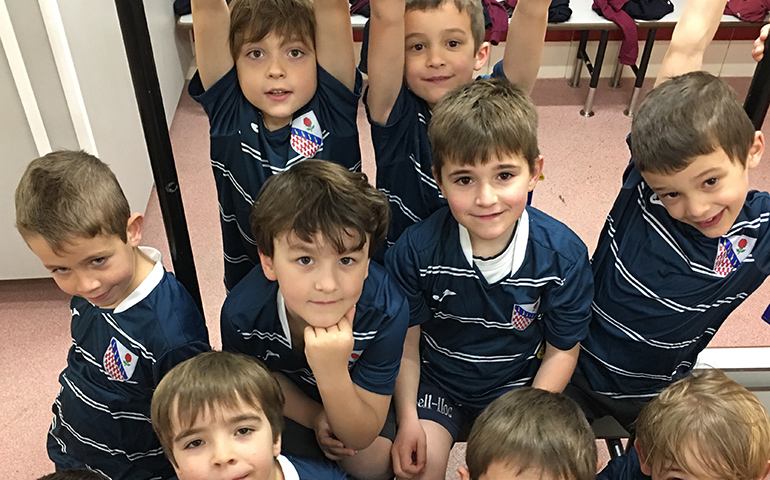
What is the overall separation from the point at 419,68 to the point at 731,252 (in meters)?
0.73

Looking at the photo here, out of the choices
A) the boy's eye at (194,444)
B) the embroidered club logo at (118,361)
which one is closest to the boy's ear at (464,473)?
the boy's eye at (194,444)

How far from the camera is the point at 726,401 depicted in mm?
1166

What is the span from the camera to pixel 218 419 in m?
1.12

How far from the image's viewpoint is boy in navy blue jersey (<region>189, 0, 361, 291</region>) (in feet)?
4.61

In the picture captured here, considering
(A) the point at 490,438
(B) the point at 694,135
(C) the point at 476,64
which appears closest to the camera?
(A) the point at 490,438

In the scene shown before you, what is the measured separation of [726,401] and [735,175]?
0.41 metres

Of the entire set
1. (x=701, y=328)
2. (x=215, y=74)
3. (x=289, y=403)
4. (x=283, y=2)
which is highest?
(x=283, y=2)

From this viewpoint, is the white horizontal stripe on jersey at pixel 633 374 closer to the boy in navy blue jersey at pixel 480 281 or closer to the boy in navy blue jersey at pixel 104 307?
the boy in navy blue jersey at pixel 480 281

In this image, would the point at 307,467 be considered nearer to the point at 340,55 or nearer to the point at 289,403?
the point at 289,403

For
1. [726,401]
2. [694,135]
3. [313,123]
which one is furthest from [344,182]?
[726,401]

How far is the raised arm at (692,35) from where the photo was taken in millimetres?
1365

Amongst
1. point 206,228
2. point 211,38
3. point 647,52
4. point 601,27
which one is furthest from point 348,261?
point 647,52

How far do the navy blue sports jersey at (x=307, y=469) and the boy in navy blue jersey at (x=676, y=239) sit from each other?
58 cm

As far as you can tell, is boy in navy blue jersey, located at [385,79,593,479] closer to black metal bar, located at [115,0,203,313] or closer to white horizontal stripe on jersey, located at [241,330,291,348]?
white horizontal stripe on jersey, located at [241,330,291,348]
